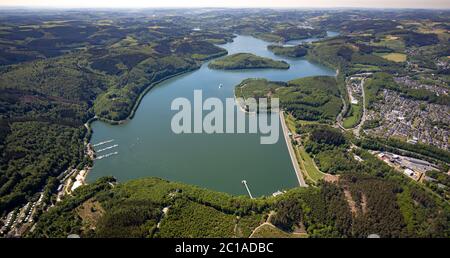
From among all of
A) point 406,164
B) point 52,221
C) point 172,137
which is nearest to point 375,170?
point 406,164

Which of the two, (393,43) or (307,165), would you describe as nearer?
(307,165)

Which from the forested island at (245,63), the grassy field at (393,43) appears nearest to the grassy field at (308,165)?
the forested island at (245,63)

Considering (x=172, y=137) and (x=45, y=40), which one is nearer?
(x=172, y=137)

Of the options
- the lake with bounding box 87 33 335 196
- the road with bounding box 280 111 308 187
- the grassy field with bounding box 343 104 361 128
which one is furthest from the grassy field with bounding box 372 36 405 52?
the lake with bounding box 87 33 335 196

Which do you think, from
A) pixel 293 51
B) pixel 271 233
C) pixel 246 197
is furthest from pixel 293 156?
pixel 293 51

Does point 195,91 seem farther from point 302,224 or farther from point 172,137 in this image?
point 302,224

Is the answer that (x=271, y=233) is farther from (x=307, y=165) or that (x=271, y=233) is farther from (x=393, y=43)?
(x=393, y=43)
